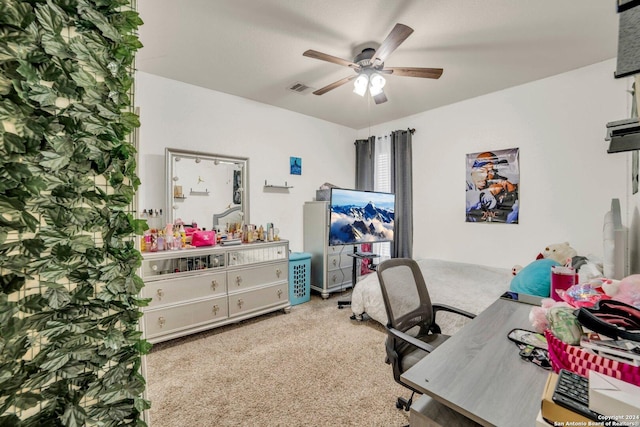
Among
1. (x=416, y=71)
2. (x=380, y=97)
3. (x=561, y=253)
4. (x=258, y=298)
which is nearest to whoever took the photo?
(x=416, y=71)

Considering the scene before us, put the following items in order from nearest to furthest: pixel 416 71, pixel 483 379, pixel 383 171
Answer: pixel 483 379 < pixel 416 71 < pixel 383 171

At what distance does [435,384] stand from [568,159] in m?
3.28

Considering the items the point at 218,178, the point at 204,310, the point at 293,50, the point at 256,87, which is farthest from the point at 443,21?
the point at 204,310

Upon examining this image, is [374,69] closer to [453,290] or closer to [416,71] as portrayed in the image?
[416,71]

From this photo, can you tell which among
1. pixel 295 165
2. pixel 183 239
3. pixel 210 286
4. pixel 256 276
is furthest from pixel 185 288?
pixel 295 165

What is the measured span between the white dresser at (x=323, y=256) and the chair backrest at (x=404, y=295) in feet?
6.67

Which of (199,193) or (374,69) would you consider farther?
(199,193)

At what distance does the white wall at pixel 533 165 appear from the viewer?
2621 millimetres

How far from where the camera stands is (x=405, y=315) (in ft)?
5.11

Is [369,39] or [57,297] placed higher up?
[369,39]

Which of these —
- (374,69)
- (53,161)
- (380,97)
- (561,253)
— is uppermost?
(374,69)

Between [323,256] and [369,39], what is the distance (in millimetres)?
2600

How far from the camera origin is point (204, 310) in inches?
103

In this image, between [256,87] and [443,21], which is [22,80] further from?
[256,87]
